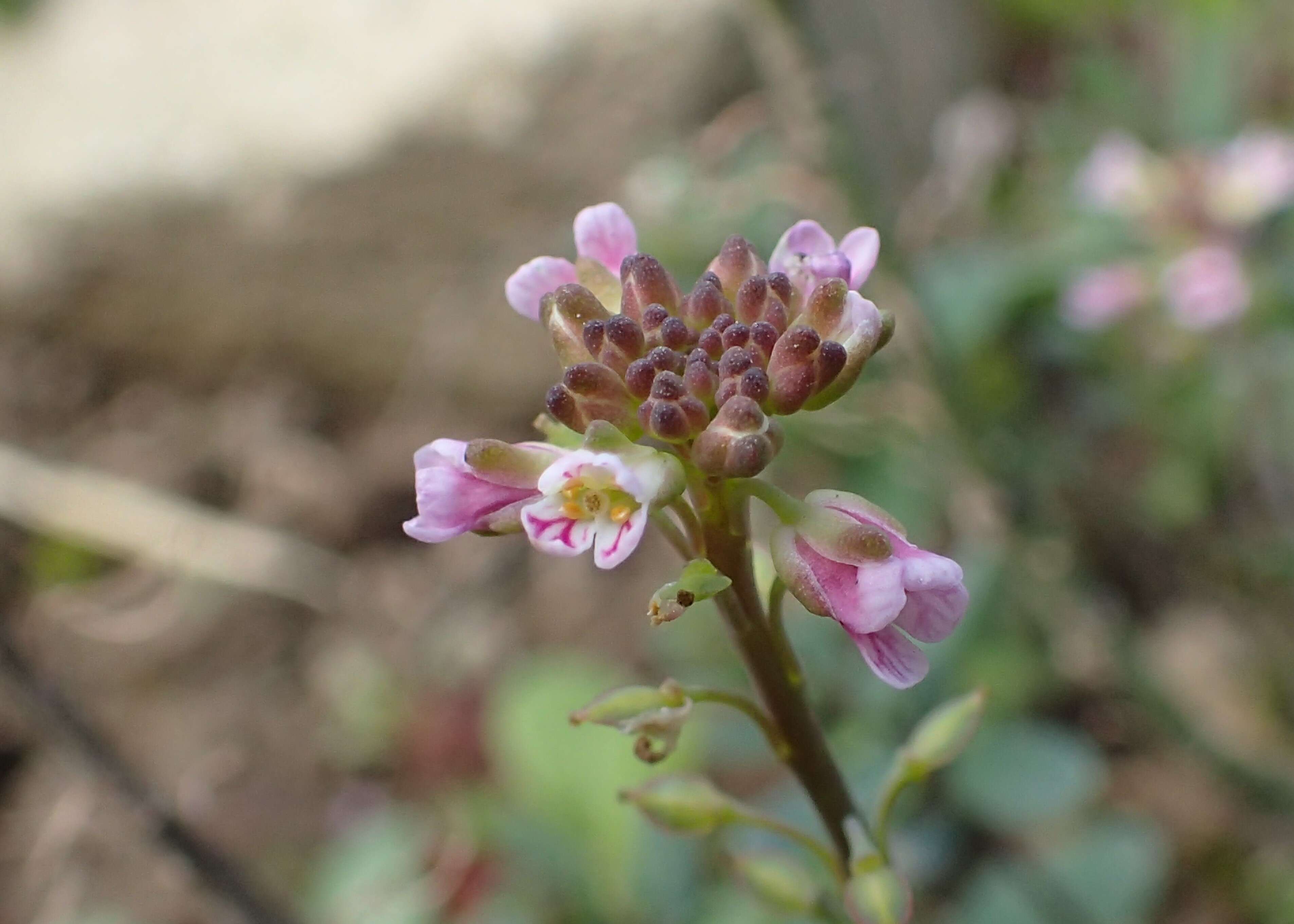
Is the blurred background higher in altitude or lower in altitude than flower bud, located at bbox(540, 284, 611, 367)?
lower

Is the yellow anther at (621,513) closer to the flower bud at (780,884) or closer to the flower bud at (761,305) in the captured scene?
the flower bud at (761,305)

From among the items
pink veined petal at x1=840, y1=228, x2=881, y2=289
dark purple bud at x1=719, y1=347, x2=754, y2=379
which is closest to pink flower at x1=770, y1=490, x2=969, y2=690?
dark purple bud at x1=719, y1=347, x2=754, y2=379

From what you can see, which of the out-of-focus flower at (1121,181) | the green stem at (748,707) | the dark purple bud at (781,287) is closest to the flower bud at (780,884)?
the green stem at (748,707)

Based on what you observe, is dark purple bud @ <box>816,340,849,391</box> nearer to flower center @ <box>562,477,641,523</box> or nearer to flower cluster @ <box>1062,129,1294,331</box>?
flower center @ <box>562,477,641,523</box>

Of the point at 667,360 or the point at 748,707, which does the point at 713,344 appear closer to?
the point at 667,360

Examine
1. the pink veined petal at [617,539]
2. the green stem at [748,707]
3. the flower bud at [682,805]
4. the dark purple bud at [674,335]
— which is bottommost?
the flower bud at [682,805]

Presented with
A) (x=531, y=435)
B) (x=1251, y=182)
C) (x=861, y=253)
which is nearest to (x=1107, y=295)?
(x=1251, y=182)
